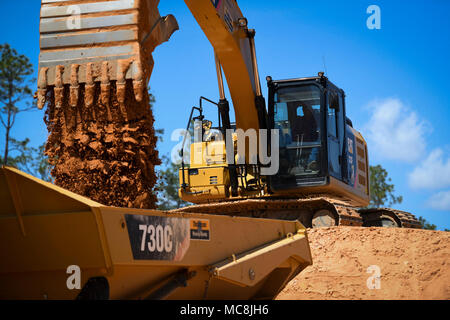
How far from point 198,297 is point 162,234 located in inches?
32.2

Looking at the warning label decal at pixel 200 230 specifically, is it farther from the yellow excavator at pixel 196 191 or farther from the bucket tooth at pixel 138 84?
the bucket tooth at pixel 138 84

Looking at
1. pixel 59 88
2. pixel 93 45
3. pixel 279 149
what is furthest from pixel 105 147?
pixel 279 149

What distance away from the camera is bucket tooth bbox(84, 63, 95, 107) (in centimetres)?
537

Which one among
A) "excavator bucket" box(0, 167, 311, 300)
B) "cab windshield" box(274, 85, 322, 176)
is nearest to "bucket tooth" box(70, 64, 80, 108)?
"excavator bucket" box(0, 167, 311, 300)

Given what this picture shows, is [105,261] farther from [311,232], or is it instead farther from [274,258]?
[311,232]

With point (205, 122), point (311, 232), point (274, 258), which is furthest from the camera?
point (205, 122)

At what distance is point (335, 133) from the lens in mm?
10008

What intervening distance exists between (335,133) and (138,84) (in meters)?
5.47

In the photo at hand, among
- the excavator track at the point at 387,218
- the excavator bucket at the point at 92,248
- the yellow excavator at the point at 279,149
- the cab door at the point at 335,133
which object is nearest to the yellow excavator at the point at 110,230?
the excavator bucket at the point at 92,248

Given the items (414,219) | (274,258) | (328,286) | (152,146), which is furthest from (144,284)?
(414,219)

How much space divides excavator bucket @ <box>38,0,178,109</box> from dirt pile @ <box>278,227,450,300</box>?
371 cm

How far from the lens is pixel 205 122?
1095cm

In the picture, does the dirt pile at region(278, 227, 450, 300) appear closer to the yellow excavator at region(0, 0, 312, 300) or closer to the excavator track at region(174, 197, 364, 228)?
the excavator track at region(174, 197, 364, 228)

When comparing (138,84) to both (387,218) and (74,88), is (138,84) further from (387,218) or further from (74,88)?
(387,218)
